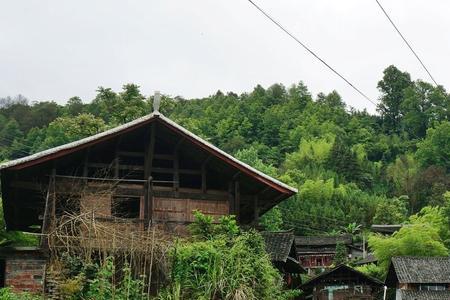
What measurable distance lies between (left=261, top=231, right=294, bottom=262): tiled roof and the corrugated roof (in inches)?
323

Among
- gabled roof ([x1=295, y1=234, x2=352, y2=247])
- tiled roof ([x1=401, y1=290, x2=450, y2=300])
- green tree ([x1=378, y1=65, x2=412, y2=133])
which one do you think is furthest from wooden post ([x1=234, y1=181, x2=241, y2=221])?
green tree ([x1=378, y1=65, x2=412, y2=133])

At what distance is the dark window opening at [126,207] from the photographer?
577 inches

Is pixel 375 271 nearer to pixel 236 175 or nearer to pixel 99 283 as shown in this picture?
pixel 236 175

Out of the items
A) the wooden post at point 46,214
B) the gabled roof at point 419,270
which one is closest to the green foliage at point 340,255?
the gabled roof at point 419,270

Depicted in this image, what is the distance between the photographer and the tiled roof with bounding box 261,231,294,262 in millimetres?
26802

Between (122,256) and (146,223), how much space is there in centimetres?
164

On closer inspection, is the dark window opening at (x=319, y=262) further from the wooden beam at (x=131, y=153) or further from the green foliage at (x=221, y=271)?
the green foliage at (x=221, y=271)

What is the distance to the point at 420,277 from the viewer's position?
1326 inches

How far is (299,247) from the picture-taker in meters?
52.3

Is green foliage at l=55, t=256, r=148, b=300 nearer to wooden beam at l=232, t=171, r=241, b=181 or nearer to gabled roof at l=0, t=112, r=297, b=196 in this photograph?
gabled roof at l=0, t=112, r=297, b=196

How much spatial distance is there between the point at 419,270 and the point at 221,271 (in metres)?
24.6

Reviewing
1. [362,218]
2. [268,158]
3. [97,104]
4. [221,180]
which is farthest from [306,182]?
[221,180]

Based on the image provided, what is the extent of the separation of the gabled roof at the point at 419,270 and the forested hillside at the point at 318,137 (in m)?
15.0

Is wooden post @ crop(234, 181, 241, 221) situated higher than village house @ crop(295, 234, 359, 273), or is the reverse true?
wooden post @ crop(234, 181, 241, 221)
